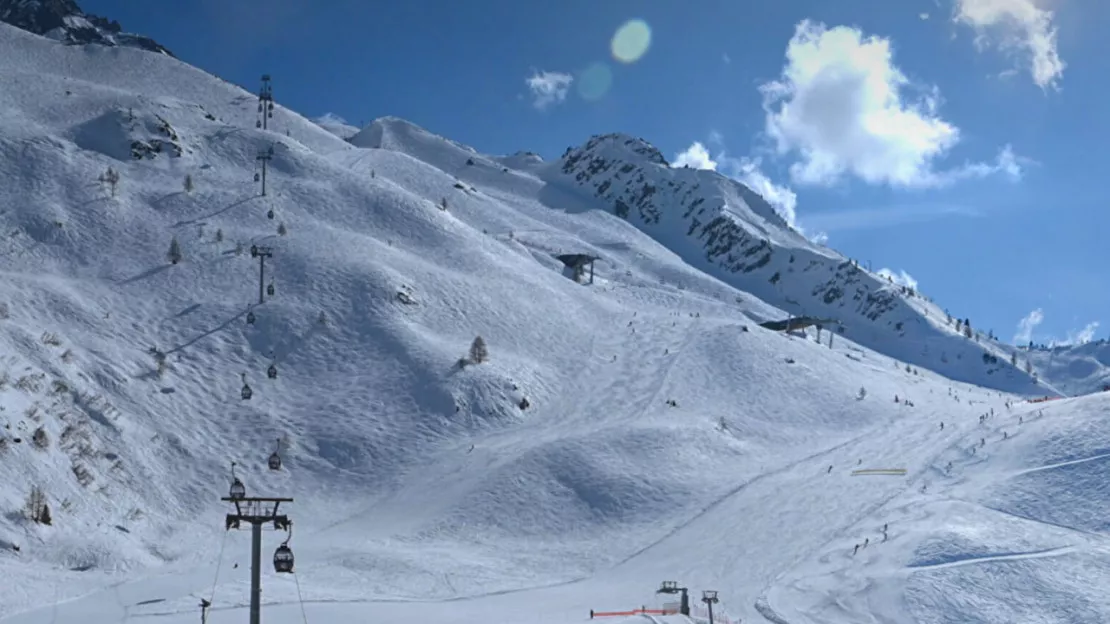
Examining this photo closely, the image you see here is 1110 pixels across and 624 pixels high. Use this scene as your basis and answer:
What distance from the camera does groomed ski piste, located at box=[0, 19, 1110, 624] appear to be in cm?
3241

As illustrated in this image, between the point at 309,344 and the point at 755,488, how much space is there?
26174 mm

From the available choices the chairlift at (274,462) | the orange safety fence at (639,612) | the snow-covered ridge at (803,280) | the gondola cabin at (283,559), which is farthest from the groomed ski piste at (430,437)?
the snow-covered ridge at (803,280)

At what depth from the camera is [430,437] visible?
48719 mm

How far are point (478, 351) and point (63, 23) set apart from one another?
15209cm

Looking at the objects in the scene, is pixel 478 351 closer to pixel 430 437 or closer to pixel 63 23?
pixel 430 437

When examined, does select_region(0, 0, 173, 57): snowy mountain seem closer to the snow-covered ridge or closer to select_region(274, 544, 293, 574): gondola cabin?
the snow-covered ridge

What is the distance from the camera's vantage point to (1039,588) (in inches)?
1310

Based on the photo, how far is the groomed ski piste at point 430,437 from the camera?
106 feet

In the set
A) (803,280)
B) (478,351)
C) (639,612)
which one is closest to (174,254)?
(478,351)

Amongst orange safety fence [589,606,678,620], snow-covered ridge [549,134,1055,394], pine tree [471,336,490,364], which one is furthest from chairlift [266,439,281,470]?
snow-covered ridge [549,134,1055,394]

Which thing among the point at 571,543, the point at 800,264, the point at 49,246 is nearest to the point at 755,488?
the point at 571,543

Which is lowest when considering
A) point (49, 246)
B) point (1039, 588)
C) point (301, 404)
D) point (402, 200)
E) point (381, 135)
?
point (1039, 588)

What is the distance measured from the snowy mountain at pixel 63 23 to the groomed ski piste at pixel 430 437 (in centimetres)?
9703

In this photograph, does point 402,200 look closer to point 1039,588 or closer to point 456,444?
point 456,444
